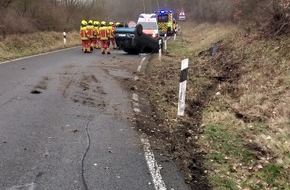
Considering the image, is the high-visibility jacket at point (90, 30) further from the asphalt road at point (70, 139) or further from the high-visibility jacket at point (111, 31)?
the asphalt road at point (70, 139)

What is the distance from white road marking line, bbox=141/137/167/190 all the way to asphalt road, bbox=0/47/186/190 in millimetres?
49

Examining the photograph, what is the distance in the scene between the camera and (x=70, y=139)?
19.3 ft

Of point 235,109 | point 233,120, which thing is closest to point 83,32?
point 235,109

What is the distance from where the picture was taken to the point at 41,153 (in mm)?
5262

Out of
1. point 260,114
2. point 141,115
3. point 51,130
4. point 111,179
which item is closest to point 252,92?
point 260,114

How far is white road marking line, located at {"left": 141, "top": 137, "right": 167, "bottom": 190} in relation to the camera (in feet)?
14.6

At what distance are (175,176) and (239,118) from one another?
3236 mm

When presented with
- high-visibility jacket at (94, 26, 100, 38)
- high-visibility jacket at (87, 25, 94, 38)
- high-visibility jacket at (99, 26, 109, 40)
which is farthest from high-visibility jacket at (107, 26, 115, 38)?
high-visibility jacket at (87, 25, 94, 38)

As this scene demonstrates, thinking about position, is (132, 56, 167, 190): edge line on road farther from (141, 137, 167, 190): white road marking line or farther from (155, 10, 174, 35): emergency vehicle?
(155, 10, 174, 35): emergency vehicle

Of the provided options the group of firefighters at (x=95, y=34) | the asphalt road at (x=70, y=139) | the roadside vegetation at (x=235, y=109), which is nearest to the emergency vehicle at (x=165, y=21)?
the group of firefighters at (x=95, y=34)

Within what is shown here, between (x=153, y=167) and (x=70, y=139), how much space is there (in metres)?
1.56

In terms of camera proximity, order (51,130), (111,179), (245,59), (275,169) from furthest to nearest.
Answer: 1. (245,59)
2. (51,130)
3. (275,169)
4. (111,179)

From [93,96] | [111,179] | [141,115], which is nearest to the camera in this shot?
[111,179]

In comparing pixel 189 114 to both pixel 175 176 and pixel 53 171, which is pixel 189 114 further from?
pixel 53 171
